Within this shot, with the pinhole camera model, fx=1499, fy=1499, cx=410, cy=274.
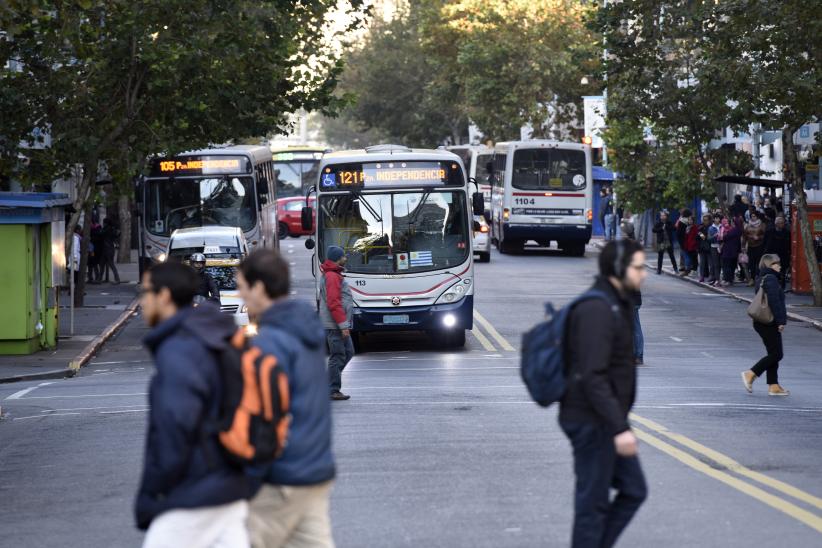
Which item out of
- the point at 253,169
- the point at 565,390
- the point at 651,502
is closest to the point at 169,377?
the point at 565,390

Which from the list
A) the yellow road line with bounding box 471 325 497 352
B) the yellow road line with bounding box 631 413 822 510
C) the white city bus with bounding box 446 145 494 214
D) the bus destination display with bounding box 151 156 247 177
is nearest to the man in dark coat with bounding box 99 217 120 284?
the bus destination display with bounding box 151 156 247 177

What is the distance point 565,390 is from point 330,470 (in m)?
1.41

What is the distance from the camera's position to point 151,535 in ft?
19.4

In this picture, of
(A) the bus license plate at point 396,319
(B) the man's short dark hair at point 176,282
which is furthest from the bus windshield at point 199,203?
(B) the man's short dark hair at point 176,282

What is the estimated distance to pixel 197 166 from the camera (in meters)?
36.1

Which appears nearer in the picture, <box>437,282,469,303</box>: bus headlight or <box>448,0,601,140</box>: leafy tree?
<box>437,282,469,303</box>: bus headlight

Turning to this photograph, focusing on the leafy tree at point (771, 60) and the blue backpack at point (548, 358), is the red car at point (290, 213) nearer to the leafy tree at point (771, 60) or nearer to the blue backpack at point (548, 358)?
the leafy tree at point (771, 60)

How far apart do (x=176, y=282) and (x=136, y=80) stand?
25.5 meters

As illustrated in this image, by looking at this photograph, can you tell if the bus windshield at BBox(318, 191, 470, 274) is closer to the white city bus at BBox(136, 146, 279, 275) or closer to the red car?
the white city bus at BBox(136, 146, 279, 275)

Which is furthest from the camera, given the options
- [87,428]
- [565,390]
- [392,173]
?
[392,173]

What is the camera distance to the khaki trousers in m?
6.29

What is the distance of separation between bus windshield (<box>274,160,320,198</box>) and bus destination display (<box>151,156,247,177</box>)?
1024 inches

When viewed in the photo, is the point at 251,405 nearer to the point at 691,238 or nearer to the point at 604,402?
the point at 604,402

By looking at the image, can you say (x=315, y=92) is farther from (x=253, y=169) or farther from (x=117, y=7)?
(x=117, y=7)
